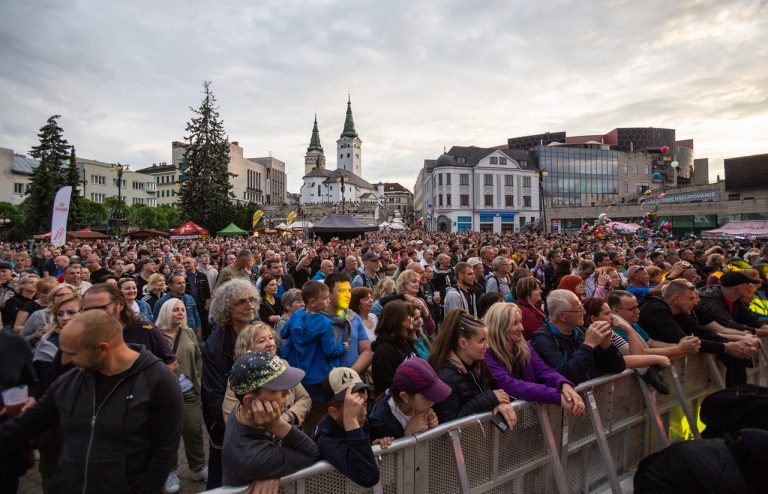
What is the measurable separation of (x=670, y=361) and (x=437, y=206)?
6078cm

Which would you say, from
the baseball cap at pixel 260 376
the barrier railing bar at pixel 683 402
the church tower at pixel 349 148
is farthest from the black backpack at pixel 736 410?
the church tower at pixel 349 148

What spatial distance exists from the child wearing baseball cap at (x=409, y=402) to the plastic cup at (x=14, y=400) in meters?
2.13

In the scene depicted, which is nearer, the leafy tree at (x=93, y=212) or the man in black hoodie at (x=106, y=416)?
the man in black hoodie at (x=106, y=416)

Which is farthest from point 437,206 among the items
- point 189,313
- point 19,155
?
point 19,155

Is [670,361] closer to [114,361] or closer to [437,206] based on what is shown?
[114,361]

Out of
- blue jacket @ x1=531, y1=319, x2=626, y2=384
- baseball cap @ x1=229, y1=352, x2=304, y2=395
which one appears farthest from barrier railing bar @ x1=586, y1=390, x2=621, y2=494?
baseball cap @ x1=229, y1=352, x2=304, y2=395

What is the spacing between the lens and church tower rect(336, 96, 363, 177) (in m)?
134

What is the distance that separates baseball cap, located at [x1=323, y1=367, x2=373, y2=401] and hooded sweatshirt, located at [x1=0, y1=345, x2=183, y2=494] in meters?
0.83

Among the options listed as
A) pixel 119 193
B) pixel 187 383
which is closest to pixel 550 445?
pixel 187 383

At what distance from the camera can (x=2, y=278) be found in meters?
5.99

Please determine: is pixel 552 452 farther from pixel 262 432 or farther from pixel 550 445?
pixel 262 432

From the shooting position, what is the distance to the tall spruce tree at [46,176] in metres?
42.4

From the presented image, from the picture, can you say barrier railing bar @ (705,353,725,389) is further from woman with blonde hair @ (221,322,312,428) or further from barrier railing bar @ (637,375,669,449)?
woman with blonde hair @ (221,322,312,428)

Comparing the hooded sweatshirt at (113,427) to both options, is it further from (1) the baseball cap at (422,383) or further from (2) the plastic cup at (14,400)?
(1) the baseball cap at (422,383)
